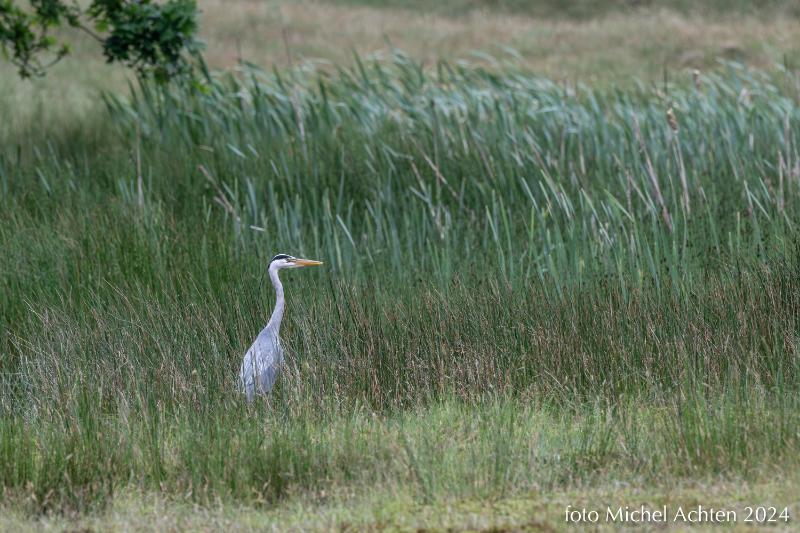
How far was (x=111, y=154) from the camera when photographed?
35.4ft

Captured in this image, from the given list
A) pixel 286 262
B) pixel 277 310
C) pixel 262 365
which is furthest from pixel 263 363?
pixel 286 262

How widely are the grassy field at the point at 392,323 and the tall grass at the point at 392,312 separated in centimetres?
2

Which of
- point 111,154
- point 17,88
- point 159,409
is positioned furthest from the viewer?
point 17,88

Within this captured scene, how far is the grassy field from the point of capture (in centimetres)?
470

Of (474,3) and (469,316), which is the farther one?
(474,3)

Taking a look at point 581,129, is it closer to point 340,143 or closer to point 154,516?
point 340,143

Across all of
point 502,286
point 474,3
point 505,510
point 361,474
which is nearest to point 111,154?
point 502,286

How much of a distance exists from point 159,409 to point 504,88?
26.1 feet

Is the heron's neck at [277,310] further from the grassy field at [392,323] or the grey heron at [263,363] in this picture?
the grassy field at [392,323]

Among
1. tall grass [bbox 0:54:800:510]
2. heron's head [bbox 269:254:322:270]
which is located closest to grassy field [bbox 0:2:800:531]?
tall grass [bbox 0:54:800:510]

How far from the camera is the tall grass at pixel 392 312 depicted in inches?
192

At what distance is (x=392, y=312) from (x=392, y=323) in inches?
6.9

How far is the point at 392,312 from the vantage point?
264 inches

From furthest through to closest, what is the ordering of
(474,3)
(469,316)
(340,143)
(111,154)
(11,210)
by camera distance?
1. (474,3)
2. (111,154)
3. (340,143)
4. (11,210)
5. (469,316)
